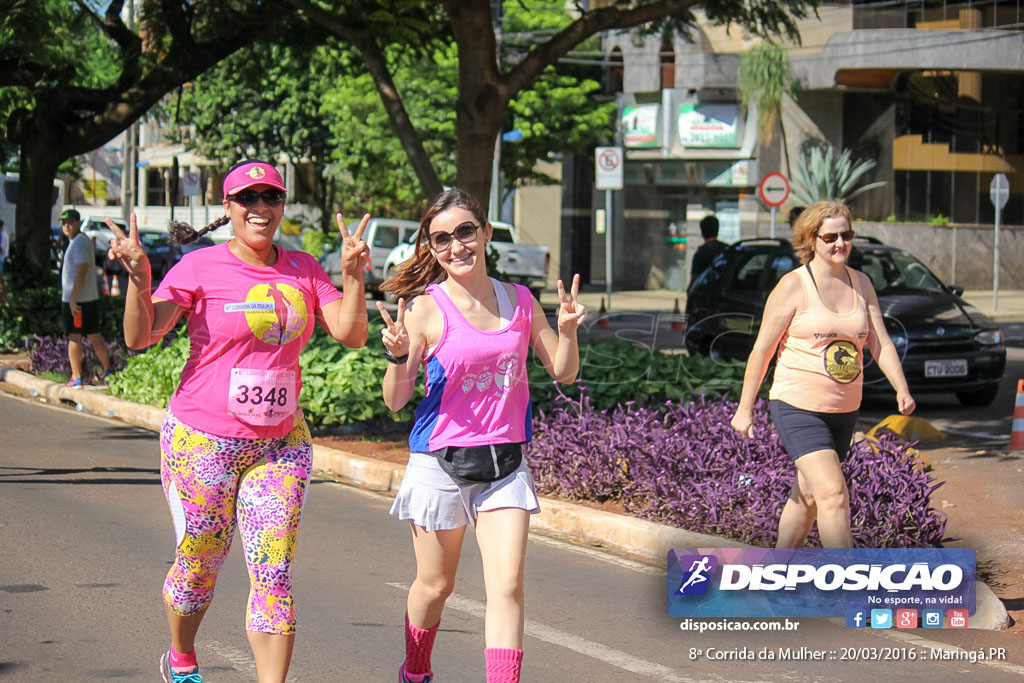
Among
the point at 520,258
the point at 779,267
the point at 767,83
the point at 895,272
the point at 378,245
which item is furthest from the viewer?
the point at 767,83

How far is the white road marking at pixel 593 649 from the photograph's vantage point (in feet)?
17.5

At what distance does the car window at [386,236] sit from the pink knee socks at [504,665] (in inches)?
1156

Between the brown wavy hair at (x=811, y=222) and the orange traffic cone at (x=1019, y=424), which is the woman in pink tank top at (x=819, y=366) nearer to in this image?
the brown wavy hair at (x=811, y=222)

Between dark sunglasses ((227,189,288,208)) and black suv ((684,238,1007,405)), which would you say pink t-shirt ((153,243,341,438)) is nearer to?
dark sunglasses ((227,189,288,208))

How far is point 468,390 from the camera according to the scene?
4.46 metres

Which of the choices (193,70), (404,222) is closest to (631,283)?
(404,222)

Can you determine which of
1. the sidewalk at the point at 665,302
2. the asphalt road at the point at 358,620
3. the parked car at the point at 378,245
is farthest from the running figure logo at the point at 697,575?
the parked car at the point at 378,245

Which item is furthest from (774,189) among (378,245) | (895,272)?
(378,245)

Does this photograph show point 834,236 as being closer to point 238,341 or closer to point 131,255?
point 238,341

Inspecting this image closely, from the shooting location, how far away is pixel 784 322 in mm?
5953

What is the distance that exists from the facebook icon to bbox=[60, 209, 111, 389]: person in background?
31.6 feet

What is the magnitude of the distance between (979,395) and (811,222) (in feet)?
27.7

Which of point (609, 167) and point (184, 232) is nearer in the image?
point (184, 232)

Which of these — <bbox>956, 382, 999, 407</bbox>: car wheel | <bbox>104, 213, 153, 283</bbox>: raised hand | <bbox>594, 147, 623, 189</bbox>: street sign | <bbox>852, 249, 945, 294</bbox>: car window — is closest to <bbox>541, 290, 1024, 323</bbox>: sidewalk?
<bbox>594, 147, 623, 189</bbox>: street sign
